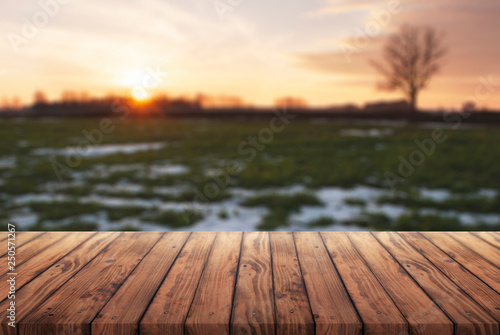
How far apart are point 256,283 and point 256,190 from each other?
4.90 metres

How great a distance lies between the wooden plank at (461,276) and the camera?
1.74 m

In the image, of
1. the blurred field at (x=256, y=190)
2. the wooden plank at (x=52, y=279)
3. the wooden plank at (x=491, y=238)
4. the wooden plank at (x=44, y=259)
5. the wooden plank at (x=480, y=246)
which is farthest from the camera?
the blurred field at (x=256, y=190)

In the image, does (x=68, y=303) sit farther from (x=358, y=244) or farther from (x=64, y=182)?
(x=64, y=182)

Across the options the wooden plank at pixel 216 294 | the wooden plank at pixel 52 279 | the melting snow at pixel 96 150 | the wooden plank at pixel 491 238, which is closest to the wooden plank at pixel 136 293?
the wooden plank at pixel 216 294

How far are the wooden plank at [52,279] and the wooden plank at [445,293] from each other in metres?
1.93

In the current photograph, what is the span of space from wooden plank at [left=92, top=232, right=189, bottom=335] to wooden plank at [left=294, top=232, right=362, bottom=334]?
807 millimetres

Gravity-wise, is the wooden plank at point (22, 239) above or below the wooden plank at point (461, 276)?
above

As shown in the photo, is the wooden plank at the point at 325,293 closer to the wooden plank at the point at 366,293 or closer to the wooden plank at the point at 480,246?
the wooden plank at the point at 366,293

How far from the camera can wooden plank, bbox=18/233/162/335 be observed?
1.57 metres

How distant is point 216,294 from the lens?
6.01 ft

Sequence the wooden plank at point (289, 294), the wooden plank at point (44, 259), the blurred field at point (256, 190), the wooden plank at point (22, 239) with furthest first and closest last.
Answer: the blurred field at point (256, 190) < the wooden plank at point (22, 239) < the wooden plank at point (44, 259) < the wooden plank at point (289, 294)

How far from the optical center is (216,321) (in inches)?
62.4

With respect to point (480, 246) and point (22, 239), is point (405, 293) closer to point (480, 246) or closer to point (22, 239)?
point (480, 246)

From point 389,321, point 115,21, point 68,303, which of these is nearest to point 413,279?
point 389,321
